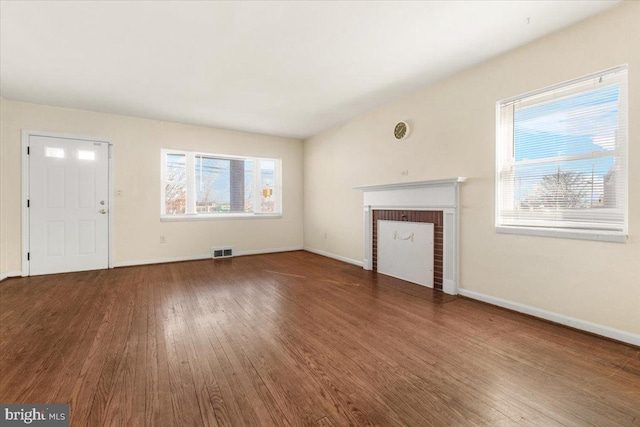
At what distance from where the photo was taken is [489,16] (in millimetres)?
2152

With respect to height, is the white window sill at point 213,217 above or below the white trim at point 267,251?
above

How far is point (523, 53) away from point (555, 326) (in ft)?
8.14

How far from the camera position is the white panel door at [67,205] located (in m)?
4.02

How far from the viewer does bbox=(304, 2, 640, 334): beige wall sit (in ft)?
6.68

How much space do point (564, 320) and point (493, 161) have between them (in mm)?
1551

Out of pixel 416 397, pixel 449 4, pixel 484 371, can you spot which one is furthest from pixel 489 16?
pixel 416 397

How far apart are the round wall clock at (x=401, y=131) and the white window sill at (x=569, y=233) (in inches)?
66.1

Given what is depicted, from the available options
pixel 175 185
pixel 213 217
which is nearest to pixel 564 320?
pixel 213 217

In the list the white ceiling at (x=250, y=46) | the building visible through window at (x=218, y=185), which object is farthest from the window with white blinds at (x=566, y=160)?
the building visible through window at (x=218, y=185)

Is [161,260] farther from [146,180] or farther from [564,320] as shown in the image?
[564,320]

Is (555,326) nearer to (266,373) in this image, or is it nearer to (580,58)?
(580,58)

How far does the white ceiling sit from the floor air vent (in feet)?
8.79

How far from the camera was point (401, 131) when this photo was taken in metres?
3.80

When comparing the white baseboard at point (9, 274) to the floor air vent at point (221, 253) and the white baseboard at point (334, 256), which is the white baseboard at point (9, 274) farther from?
the white baseboard at point (334, 256)
